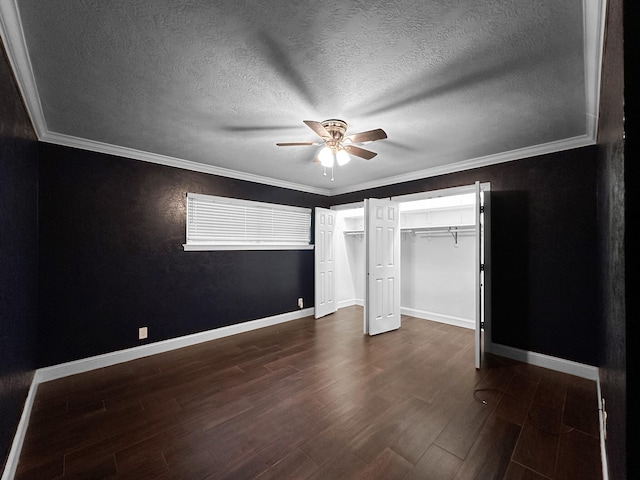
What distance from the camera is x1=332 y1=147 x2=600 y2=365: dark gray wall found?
9.14 ft

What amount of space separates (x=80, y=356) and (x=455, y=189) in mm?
5015

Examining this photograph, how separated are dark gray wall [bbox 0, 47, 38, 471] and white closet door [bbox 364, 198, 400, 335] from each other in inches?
140

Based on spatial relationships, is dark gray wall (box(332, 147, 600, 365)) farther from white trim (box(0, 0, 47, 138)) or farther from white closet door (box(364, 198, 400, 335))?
white trim (box(0, 0, 47, 138))

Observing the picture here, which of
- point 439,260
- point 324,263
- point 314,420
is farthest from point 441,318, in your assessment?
point 314,420

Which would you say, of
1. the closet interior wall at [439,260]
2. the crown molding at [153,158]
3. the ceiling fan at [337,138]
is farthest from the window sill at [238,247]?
the ceiling fan at [337,138]

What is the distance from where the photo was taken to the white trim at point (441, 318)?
4320 mm

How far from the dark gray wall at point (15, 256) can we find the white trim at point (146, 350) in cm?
33

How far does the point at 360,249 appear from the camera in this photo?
621cm

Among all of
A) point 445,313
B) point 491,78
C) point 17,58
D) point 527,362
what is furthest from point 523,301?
point 17,58

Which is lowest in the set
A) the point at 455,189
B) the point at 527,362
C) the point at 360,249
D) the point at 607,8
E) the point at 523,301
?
the point at 527,362

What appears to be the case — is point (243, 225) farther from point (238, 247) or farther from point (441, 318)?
point (441, 318)

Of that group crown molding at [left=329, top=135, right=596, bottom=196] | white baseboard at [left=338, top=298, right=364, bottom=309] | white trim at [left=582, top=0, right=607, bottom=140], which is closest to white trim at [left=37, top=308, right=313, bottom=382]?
white baseboard at [left=338, top=298, right=364, bottom=309]

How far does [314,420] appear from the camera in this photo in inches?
81.5

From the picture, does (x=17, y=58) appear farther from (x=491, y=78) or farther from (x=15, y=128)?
(x=491, y=78)
